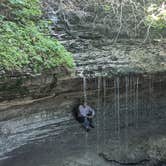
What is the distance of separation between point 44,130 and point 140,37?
7.76ft

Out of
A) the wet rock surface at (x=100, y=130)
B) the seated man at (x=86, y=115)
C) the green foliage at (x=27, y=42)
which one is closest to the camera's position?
the green foliage at (x=27, y=42)

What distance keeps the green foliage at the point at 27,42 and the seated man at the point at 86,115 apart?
92 cm

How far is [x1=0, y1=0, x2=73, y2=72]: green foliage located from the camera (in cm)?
518

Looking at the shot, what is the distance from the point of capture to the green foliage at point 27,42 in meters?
5.18

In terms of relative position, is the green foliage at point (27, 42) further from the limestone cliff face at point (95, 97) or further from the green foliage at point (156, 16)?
the green foliage at point (156, 16)

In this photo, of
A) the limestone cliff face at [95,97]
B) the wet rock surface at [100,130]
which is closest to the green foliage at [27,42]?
the limestone cliff face at [95,97]

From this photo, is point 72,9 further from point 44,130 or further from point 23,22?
point 44,130

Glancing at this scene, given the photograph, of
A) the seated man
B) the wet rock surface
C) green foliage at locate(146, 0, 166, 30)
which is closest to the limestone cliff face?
the wet rock surface

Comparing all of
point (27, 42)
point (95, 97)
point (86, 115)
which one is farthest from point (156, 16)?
point (27, 42)

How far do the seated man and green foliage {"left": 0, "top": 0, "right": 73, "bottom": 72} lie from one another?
92cm

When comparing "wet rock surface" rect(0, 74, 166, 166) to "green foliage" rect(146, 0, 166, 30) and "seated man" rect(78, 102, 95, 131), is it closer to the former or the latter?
"seated man" rect(78, 102, 95, 131)

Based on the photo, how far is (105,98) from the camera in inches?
261

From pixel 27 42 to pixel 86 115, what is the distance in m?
1.59

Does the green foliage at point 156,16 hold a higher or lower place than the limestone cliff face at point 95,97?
higher
